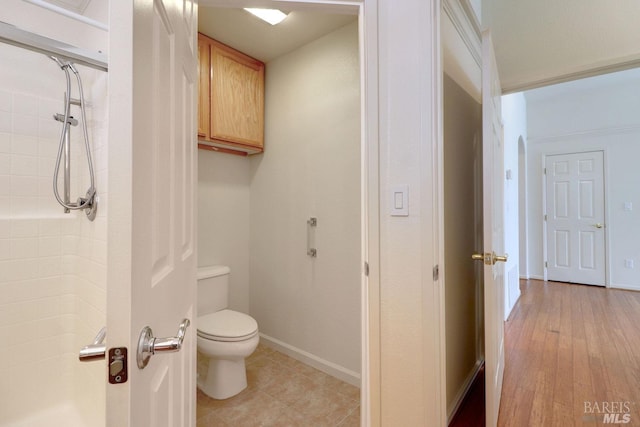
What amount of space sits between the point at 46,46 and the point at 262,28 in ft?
4.50

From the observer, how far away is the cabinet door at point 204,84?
2090 mm

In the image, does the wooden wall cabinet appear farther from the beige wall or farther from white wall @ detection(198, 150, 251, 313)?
the beige wall

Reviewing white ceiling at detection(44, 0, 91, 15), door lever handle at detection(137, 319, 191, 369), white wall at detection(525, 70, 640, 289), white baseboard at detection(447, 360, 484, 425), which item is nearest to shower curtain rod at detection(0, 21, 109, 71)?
white ceiling at detection(44, 0, 91, 15)

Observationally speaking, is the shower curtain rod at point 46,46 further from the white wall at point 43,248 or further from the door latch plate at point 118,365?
the door latch plate at point 118,365

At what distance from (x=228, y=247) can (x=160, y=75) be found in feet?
6.90

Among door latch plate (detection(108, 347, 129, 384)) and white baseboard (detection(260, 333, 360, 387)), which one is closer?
door latch plate (detection(108, 347, 129, 384))

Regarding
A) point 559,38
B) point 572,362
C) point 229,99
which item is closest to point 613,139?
point 559,38

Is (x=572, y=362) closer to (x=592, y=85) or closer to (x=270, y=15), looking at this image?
(x=270, y=15)

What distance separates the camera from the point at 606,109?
424 cm

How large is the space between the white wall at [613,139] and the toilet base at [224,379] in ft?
17.1

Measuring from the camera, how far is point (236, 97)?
2330 millimetres

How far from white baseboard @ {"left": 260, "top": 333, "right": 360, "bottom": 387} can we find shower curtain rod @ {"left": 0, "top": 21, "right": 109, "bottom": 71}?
2130 millimetres

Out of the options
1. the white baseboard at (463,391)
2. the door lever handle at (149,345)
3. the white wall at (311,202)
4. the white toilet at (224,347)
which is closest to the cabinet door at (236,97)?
the white wall at (311,202)

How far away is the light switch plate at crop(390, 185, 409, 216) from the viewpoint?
116 cm
